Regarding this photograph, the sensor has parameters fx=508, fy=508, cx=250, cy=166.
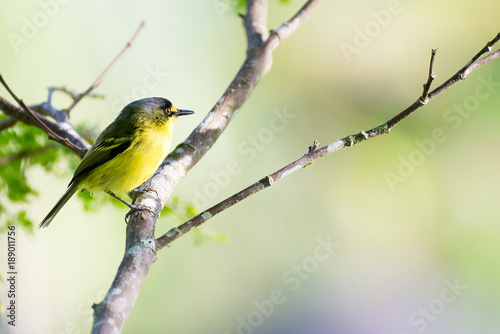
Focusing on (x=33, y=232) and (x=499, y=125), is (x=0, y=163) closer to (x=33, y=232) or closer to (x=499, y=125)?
(x=33, y=232)

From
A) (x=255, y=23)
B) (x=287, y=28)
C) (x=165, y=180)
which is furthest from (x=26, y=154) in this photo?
(x=287, y=28)

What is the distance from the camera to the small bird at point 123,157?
10.9 feet

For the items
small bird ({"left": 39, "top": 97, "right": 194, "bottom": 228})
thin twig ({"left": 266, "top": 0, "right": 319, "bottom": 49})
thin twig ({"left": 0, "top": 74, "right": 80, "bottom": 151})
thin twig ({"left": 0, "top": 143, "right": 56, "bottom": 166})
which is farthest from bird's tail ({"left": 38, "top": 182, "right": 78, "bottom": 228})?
thin twig ({"left": 266, "top": 0, "right": 319, "bottom": 49})

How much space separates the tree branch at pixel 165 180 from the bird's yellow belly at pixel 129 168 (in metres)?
0.20

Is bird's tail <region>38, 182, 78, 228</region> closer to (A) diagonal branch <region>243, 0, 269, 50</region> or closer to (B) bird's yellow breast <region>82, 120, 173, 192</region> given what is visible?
(B) bird's yellow breast <region>82, 120, 173, 192</region>

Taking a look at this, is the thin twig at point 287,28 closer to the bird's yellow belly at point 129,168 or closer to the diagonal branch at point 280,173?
the bird's yellow belly at point 129,168

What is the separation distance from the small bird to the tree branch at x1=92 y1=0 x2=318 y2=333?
230 mm

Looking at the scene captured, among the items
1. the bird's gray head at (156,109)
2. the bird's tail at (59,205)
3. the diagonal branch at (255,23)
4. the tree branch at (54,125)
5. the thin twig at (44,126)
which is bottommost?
the bird's tail at (59,205)

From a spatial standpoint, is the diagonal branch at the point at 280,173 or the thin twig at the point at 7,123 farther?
the thin twig at the point at 7,123

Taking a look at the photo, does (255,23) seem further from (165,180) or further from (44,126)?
(44,126)

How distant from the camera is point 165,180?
8.88ft

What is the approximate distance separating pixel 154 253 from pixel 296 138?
5152 millimetres

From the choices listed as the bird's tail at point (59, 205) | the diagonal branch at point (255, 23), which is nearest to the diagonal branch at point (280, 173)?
the bird's tail at point (59, 205)

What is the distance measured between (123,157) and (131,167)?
0.32 ft
